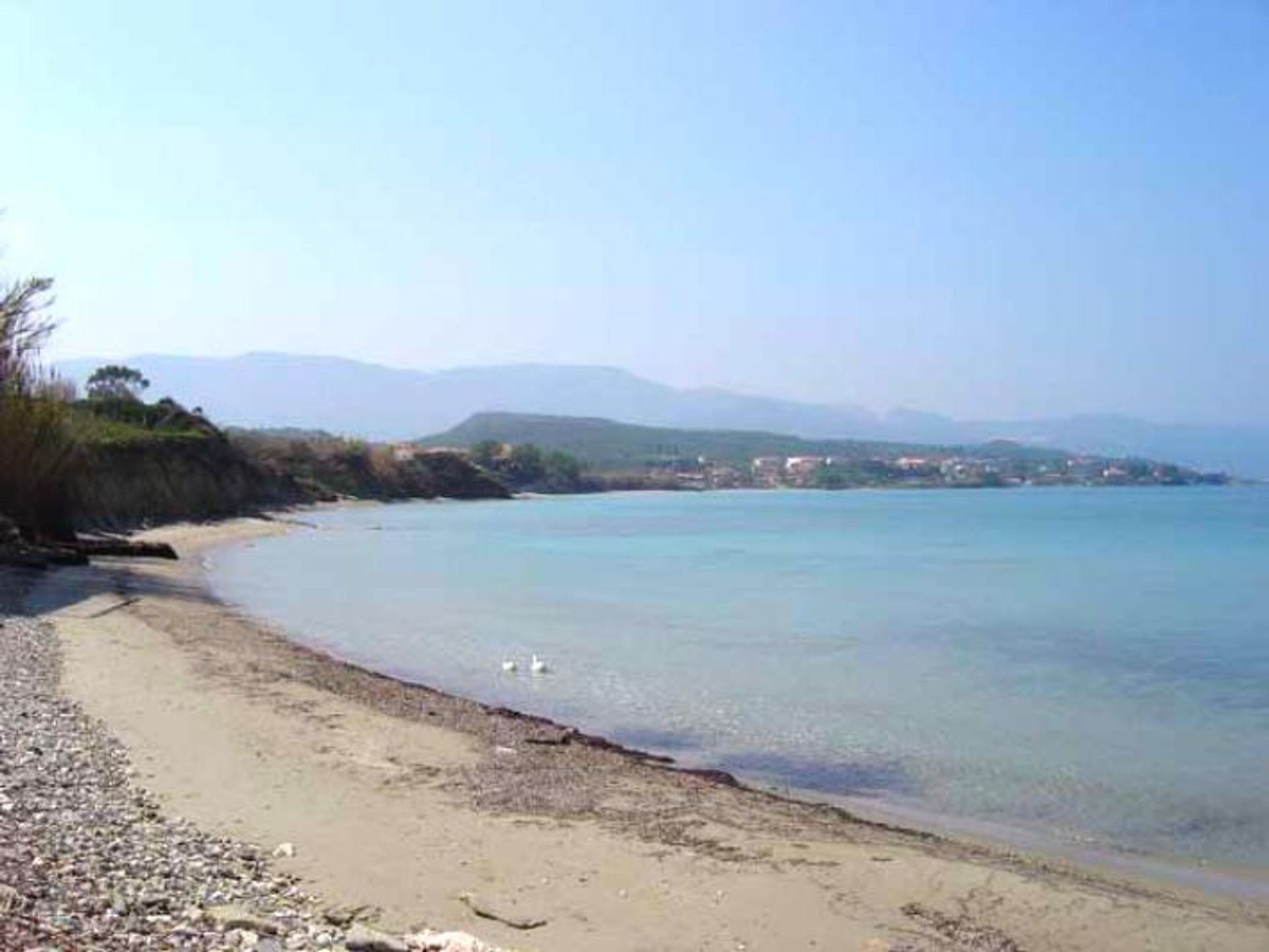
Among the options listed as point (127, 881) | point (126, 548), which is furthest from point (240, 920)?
point (126, 548)

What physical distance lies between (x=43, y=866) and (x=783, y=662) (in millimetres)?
17516

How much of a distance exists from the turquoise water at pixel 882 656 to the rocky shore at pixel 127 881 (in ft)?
22.6

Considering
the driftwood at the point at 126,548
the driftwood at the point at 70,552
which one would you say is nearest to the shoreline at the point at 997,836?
the driftwood at the point at 70,552

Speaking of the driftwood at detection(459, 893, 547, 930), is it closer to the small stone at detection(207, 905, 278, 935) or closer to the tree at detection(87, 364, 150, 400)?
the small stone at detection(207, 905, 278, 935)

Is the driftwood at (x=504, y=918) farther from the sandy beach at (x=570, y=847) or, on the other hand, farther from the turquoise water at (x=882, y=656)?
the turquoise water at (x=882, y=656)

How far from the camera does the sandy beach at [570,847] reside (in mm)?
7211

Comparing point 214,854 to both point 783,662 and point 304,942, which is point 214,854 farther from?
point 783,662

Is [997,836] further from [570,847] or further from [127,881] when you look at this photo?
[127,881]

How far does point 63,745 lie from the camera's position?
32.7 feet

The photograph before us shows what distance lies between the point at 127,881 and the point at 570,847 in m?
3.33

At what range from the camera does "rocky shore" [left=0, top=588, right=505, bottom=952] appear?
5277 mm

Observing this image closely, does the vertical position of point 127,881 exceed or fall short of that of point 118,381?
it falls short

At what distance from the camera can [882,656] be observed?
23984 millimetres

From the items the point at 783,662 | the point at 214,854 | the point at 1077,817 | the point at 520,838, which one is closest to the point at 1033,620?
the point at 783,662
